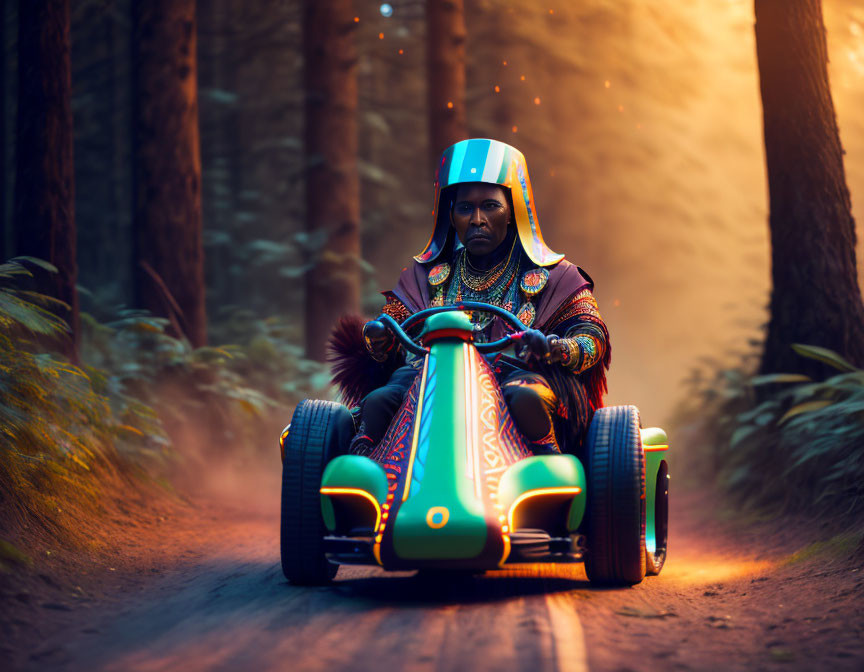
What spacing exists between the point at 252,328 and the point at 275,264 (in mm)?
6204

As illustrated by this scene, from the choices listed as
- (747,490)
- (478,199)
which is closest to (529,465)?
(478,199)

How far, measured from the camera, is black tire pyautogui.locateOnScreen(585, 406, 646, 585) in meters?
5.04

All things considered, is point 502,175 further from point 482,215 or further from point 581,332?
point 581,332

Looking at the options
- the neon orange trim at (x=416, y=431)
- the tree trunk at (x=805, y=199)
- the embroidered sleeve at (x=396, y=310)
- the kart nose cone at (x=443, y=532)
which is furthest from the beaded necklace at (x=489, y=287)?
the tree trunk at (x=805, y=199)

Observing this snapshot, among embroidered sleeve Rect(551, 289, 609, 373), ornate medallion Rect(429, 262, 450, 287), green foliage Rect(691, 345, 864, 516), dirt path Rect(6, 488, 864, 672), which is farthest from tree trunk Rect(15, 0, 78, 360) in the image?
green foliage Rect(691, 345, 864, 516)

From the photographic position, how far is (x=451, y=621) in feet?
13.7

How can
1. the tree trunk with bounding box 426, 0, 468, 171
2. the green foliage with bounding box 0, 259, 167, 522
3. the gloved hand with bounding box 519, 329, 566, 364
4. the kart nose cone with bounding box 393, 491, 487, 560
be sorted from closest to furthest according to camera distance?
the kart nose cone with bounding box 393, 491, 487, 560 → the gloved hand with bounding box 519, 329, 566, 364 → the green foliage with bounding box 0, 259, 167, 522 → the tree trunk with bounding box 426, 0, 468, 171

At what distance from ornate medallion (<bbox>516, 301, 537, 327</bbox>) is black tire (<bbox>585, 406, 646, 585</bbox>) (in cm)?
89

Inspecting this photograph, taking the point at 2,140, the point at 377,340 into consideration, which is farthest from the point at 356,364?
the point at 2,140

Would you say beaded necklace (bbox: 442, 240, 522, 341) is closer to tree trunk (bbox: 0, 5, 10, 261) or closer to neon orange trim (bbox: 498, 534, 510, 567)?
neon orange trim (bbox: 498, 534, 510, 567)

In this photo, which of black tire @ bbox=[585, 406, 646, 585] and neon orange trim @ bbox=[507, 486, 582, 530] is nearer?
neon orange trim @ bbox=[507, 486, 582, 530]

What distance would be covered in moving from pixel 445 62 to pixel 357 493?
11.8 metres

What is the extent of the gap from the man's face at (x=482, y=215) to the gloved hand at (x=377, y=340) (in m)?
0.86

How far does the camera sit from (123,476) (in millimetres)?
7816
